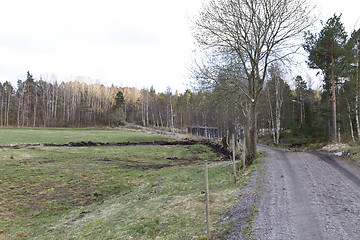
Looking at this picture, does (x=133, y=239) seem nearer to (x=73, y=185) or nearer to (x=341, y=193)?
(x=341, y=193)

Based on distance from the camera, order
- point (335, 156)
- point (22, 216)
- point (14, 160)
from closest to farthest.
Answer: point (22, 216)
point (335, 156)
point (14, 160)

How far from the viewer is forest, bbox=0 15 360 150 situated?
66.9ft

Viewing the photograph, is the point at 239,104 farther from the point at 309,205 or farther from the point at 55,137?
the point at 55,137

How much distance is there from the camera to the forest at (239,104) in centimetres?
2039

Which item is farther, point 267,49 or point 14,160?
point 14,160

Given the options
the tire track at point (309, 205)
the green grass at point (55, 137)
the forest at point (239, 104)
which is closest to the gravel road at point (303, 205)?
the tire track at point (309, 205)

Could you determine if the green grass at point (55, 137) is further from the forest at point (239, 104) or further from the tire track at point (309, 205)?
the tire track at point (309, 205)

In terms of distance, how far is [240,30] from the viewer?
46.4ft

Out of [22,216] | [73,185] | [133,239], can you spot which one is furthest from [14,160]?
[133,239]

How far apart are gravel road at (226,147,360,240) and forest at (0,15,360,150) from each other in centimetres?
715

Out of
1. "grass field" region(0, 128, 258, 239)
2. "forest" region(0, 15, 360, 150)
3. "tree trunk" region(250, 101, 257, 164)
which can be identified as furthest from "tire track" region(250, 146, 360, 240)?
"forest" region(0, 15, 360, 150)

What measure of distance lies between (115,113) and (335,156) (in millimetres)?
76243

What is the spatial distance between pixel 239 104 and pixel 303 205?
11.5m

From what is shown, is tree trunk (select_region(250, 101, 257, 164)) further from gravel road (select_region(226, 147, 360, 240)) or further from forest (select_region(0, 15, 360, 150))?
gravel road (select_region(226, 147, 360, 240))
